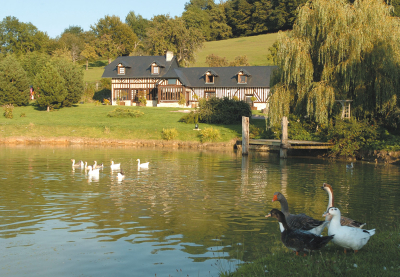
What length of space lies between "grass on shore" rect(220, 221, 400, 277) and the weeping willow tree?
2345 cm

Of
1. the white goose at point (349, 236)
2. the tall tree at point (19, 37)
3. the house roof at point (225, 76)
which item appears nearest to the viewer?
the white goose at point (349, 236)

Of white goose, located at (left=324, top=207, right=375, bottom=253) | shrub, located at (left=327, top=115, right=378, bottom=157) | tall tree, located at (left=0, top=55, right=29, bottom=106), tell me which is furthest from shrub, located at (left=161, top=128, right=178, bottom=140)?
white goose, located at (left=324, top=207, right=375, bottom=253)

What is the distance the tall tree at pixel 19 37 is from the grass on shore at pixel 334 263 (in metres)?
108

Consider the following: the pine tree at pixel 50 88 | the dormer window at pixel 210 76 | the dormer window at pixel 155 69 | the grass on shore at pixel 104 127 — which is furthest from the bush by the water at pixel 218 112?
the dormer window at pixel 155 69

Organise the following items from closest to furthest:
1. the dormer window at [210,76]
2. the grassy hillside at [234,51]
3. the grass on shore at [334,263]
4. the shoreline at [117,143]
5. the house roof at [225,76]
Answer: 1. the grass on shore at [334,263]
2. the shoreline at [117,143]
3. the house roof at [225,76]
4. the dormer window at [210,76]
5. the grassy hillside at [234,51]

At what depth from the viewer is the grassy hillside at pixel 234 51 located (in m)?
99.4

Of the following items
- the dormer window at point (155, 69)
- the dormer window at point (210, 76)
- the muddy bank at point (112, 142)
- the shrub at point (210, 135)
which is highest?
the dormer window at point (155, 69)

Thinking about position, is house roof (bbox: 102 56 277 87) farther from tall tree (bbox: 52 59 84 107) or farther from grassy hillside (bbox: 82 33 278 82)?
grassy hillside (bbox: 82 33 278 82)

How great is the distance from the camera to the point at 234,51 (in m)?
108

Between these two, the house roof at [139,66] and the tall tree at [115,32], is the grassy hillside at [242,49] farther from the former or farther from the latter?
the house roof at [139,66]

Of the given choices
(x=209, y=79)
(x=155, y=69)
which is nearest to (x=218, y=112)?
(x=209, y=79)

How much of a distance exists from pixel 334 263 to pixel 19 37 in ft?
385

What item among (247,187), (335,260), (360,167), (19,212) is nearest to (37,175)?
(19,212)

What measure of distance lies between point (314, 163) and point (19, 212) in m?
20.6
